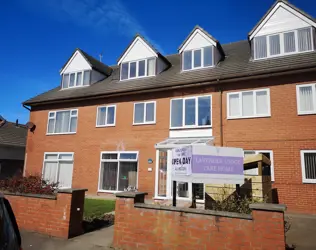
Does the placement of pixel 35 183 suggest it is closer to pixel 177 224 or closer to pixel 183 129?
pixel 177 224

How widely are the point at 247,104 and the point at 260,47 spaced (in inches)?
141

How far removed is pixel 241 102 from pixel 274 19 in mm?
5002

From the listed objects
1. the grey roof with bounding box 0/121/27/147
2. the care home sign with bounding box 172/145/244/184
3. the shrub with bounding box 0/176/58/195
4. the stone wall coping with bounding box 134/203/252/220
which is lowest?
the stone wall coping with bounding box 134/203/252/220

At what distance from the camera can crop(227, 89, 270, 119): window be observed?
40.8ft

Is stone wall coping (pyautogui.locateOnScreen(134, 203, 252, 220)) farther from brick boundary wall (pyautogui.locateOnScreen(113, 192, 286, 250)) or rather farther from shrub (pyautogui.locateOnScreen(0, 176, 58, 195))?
shrub (pyautogui.locateOnScreen(0, 176, 58, 195))

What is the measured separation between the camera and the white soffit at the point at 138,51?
55.5 ft

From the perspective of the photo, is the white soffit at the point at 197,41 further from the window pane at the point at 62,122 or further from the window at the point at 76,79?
the window pane at the point at 62,122

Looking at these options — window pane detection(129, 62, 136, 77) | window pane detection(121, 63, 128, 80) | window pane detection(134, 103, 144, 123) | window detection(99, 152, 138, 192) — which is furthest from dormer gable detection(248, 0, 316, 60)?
window detection(99, 152, 138, 192)

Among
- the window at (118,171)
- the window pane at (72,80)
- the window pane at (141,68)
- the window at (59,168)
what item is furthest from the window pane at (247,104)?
the window pane at (72,80)

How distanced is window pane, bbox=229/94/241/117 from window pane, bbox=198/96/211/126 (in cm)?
112

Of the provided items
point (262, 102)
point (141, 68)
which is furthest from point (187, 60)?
point (262, 102)

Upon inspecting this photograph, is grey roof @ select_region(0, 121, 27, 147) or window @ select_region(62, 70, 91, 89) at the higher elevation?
window @ select_region(62, 70, 91, 89)

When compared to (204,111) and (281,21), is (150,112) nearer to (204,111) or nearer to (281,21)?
(204,111)

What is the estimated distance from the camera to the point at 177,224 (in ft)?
18.0
